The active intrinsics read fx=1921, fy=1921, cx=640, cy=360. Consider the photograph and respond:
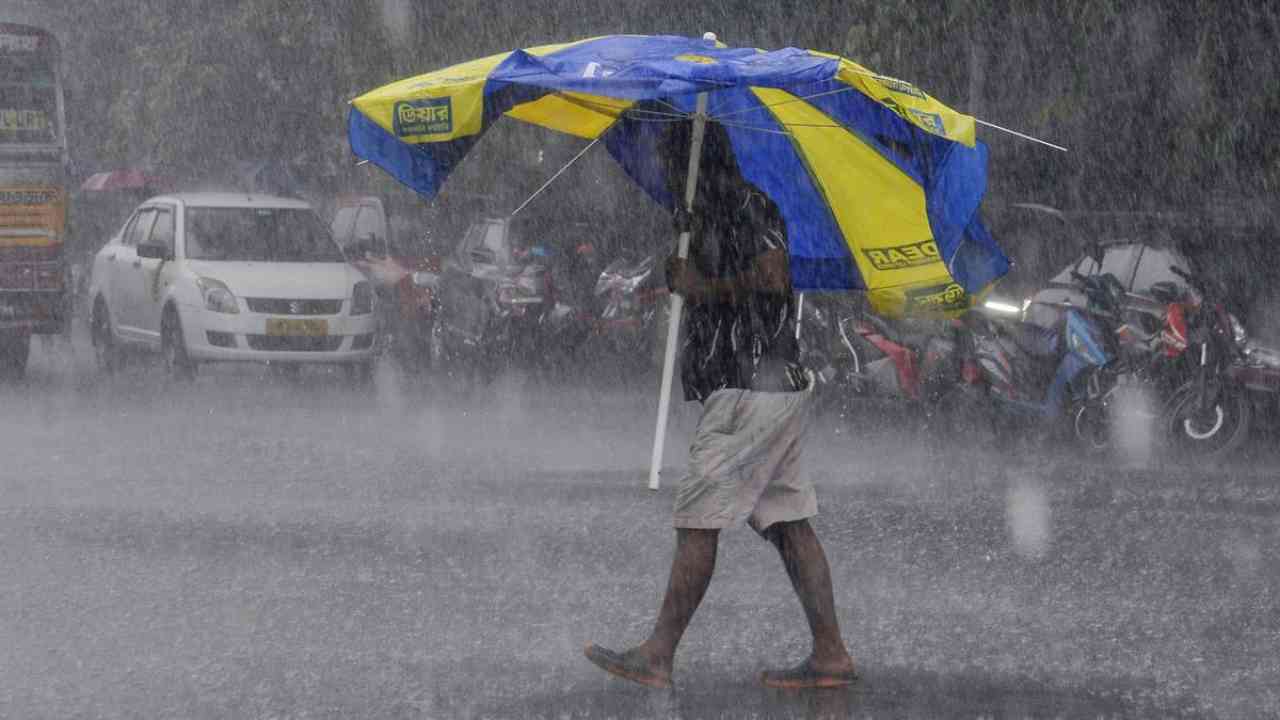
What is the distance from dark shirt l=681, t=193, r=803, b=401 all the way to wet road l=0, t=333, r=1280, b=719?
1029mm

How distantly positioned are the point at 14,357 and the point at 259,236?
2.31 m

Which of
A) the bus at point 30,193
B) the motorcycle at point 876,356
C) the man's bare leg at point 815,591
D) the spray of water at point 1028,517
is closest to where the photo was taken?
the man's bare leg at point 815,591

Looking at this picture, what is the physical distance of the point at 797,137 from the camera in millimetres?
6586

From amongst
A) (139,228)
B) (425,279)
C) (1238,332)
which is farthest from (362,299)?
(1238,332)

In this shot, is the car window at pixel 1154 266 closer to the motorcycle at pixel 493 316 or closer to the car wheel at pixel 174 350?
the motorcycle at pixel 493 316

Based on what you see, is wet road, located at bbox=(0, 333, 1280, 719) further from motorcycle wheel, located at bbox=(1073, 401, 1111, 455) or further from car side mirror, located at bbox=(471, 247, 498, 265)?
car side mirror, located at bbox=(471, 247, 498, 265)

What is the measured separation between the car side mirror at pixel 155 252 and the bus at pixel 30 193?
0.66m

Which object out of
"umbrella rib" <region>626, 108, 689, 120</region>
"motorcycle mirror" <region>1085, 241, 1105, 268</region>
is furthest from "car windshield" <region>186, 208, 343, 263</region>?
"umbrella rib" <region>626, 108, 689, 120</region>

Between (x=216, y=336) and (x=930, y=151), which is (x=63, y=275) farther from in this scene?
(x=930, y=151)

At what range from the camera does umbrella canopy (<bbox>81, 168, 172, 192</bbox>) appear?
94.9 feet

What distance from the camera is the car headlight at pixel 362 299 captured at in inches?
644

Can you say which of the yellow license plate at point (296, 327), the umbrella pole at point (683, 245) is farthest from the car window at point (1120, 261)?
the umbrella pole at point (683, 245)

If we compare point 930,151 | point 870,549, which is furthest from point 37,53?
point 930,151

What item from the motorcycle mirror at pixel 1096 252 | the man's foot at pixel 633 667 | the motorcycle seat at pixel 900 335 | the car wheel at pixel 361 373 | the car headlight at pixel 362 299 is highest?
the motorcycle mirror at pixel 1096 252
